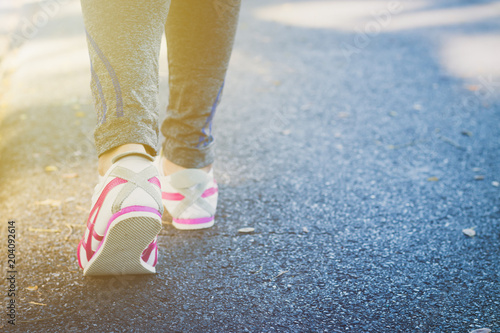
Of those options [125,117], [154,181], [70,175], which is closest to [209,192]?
[154,181]

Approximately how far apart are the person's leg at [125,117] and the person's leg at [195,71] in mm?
302

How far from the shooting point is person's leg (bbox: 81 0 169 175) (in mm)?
979

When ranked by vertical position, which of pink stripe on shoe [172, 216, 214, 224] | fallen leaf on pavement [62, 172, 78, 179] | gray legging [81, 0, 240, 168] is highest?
gray legging [81, 0, 240, 168]

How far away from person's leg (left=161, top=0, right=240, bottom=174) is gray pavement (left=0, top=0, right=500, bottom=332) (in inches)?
11.3

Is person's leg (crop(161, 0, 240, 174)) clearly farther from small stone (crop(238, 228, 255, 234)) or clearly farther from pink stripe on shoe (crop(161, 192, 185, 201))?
small stone (crop(238, 228, 255, 234))

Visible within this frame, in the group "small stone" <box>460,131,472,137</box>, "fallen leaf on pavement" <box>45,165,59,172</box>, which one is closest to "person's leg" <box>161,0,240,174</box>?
"fallen leaf on pavement" <box>45,165,59,172</box>

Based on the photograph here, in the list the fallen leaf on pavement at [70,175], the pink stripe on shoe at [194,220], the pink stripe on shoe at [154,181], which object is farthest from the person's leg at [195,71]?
the fallen leaf on pavement at [70,175]

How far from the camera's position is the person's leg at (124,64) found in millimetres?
979

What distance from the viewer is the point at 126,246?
1108 mm

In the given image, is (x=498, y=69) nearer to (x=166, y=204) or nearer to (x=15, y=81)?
(x=166, y=204)

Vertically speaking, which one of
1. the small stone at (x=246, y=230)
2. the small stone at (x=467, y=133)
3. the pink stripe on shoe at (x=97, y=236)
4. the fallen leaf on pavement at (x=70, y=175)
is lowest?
the small stone at (x=467, y=133)

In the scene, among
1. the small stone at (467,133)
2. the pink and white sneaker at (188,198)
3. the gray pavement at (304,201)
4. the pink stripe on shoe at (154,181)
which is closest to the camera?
the pink stripe on shoe at (154,181)

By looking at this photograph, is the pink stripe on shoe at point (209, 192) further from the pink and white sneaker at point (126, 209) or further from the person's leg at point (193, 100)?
the pink and white sneaker at point (126, 209)

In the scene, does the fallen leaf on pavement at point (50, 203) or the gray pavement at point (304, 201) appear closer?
the gray pavement at point (304, 201)
